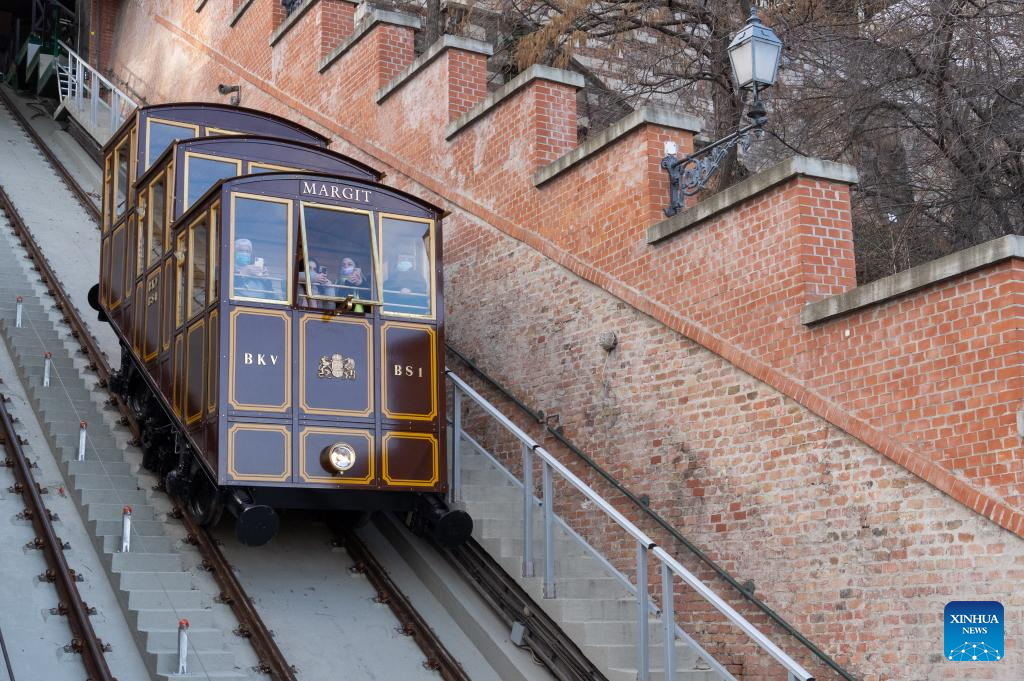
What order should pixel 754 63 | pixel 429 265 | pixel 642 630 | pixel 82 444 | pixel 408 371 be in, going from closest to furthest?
pixel 642 630 < pixel 754 63 < pixel 408 371 < pixel 429 265 < pixel 82 444

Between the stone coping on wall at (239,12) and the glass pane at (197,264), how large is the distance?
30.3 feet

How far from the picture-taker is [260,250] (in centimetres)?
1041

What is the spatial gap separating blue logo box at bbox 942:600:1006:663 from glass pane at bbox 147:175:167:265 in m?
7.51

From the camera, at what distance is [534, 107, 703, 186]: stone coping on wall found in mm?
10844

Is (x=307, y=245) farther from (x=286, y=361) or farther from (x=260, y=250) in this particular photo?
(x=286, y=361)

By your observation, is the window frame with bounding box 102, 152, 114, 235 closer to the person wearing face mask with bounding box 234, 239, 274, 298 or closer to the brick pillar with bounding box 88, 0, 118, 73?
the person wearing face mask with bounding box 234, 239, 274, 298

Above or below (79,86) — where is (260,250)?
below

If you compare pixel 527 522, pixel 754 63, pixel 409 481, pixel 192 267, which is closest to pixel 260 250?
pixel 192 267

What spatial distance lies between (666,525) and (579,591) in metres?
0.83

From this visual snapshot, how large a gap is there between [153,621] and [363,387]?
7.73ft

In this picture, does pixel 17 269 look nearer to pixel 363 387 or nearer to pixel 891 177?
pixel 363 387

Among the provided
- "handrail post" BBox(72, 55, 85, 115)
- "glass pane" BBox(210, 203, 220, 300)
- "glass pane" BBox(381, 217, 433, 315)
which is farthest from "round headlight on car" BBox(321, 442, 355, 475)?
"handrail post" BBox(72, 55, 85, 115)

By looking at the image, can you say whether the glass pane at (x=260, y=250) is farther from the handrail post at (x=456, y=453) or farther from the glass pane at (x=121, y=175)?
the glass pane at (x=121, y=175)

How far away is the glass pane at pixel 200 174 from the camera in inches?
458
